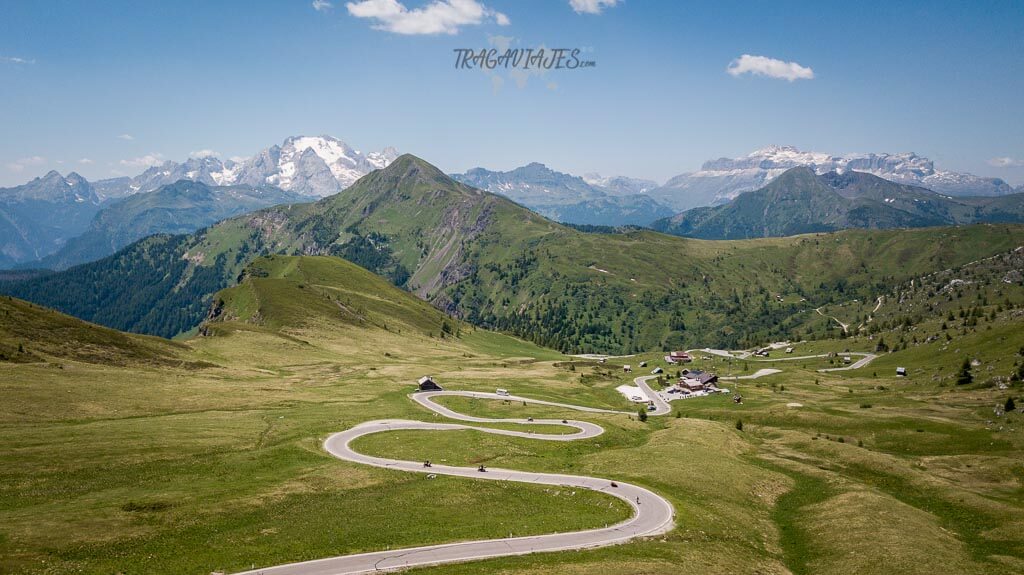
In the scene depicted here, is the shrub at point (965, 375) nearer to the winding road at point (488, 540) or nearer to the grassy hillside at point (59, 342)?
the winding road at point (488, 540)

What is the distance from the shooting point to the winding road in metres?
45.5

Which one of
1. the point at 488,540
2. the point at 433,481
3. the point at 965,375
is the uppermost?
the point at 965,375

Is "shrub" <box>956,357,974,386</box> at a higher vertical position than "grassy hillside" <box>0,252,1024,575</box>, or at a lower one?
higher

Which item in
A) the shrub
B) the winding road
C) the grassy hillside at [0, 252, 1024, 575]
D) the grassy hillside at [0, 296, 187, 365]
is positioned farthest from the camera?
the shrub

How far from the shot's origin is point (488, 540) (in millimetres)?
52250

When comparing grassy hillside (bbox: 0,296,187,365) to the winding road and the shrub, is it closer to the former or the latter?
the winding road

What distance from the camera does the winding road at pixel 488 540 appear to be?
45469 millimetres

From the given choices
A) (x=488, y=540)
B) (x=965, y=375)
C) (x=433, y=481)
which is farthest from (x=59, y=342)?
(x=965, y=375)

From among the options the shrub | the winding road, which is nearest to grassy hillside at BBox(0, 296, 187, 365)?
the winding road

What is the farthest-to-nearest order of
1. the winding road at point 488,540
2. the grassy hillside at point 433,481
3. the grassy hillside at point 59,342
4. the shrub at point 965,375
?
the shrub at point 965,375, the grassy hillside at point 59,342, the grassy hillside at point 433,481, the winding road at point 488,540

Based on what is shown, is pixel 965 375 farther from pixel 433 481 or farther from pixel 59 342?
pixel 59 342

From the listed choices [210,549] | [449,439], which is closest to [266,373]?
[449,439]

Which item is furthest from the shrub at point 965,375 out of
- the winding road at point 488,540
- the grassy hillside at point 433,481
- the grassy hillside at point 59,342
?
the grassy hillside at point 59,342

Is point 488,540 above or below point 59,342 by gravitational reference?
above
